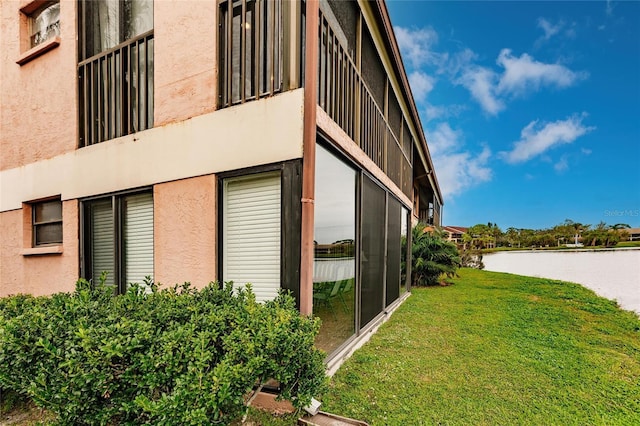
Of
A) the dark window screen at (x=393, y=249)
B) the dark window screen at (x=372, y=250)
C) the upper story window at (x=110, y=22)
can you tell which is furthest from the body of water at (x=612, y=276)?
the upper story window at (x=110, y=22)

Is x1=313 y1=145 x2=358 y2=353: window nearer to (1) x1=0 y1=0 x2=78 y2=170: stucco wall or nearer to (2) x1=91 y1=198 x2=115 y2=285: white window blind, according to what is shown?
(2) x1=91 y1=198 x2=115 y2=285: white window blind

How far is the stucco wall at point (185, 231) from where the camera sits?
3.58 meters

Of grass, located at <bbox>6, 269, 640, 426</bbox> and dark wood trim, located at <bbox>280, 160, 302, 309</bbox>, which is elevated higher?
dark wood trim, located at <bbox>280, 160, 302, 309</bbox>

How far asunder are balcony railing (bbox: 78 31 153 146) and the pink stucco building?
0.02 metres

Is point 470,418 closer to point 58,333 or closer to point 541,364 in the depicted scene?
point 541,364

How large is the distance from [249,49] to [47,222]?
5.07 metres

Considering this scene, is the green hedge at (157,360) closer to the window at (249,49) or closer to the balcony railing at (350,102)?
the window at (249,49)

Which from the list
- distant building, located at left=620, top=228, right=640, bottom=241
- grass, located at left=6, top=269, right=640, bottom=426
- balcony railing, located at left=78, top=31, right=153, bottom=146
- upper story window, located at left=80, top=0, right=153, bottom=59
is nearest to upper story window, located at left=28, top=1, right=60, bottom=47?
upper story window, located at left=80, top=0, right=153, bottom=59

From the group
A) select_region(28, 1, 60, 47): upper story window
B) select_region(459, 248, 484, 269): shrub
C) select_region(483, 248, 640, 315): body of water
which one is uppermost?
select_region(28, 1, 60, 47): upper story window

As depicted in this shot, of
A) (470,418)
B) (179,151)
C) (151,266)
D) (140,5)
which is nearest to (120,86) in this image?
(140,5)

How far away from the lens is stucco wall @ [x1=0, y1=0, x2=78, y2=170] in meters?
5.28

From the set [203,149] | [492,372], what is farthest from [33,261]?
[492,372]

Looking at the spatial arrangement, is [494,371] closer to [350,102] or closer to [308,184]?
[308,184]

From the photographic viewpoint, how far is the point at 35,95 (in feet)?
19.1
